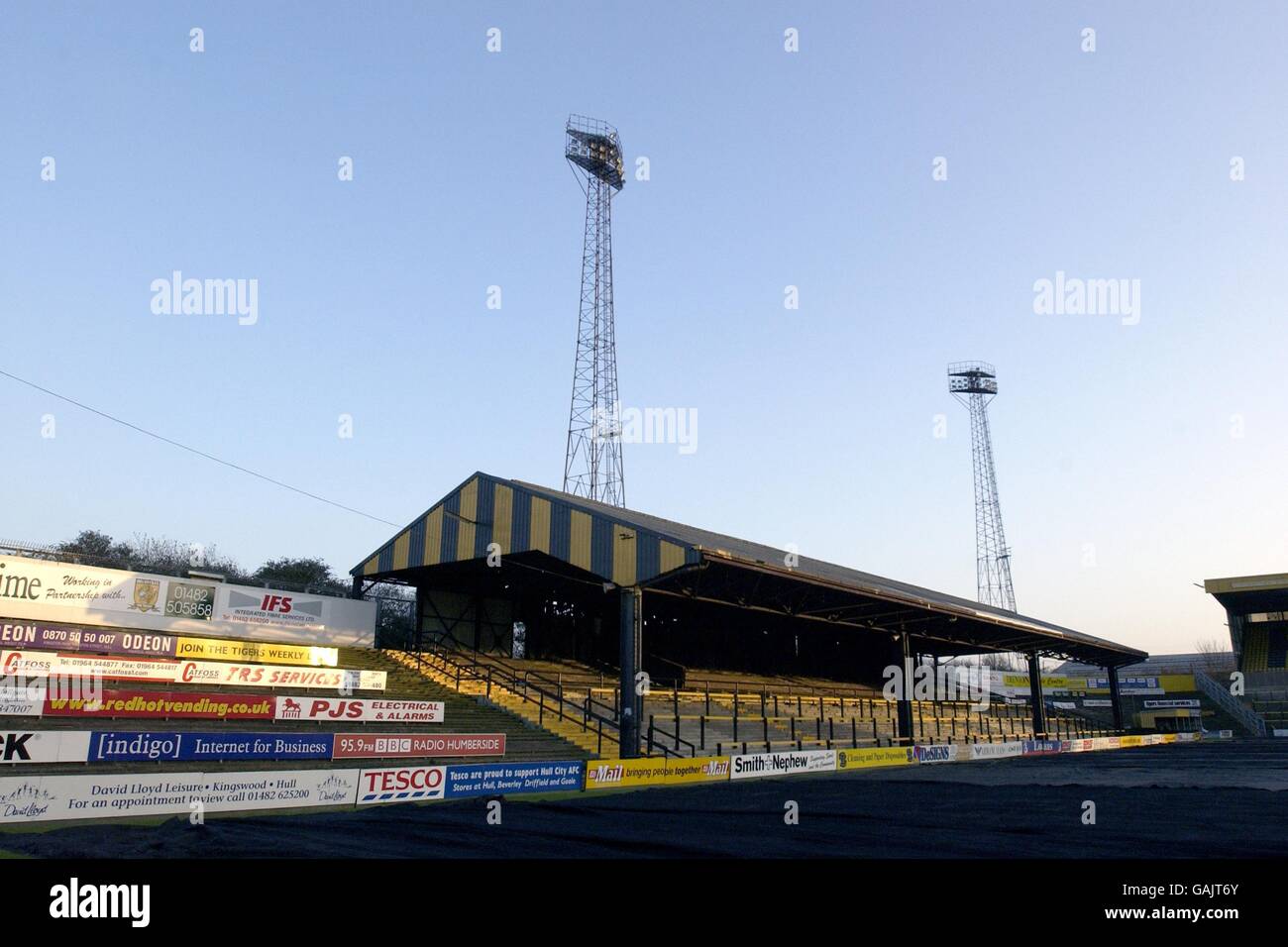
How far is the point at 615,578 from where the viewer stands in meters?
29.3

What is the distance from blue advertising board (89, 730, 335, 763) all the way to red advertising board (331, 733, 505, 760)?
0.65 meters

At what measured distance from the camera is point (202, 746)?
19.7 meters

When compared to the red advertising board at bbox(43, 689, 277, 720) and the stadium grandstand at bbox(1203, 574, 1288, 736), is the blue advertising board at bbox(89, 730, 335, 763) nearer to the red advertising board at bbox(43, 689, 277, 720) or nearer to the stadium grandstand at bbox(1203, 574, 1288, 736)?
the red advertising board at bbox(43, 689, 277, 720)

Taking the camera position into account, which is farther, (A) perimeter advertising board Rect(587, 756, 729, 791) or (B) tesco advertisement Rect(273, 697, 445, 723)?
(B) tesco advertisement Rect(273, 697, 445, 723)

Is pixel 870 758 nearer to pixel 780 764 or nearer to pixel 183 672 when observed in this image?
pixel 780 764

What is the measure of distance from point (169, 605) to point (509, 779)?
14345 mm

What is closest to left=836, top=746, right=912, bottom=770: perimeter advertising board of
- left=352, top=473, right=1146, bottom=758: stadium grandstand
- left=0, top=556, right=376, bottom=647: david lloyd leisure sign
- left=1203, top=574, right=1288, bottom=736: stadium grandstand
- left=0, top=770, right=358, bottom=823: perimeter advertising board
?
left=352, top=473, right=1146, bottom=758: stadium grandstand

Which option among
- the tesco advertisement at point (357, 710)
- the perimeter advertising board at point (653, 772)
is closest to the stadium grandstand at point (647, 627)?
the perimeter advertising board at point (653, 772)

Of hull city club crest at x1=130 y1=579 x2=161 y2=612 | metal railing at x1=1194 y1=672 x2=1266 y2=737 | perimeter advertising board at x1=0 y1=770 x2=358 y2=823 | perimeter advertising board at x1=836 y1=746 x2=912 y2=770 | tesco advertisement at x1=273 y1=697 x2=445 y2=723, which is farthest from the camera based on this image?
metal railing at x1=1194 y1=672 x2=1266 y2=737

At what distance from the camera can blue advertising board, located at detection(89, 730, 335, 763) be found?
1827 centimetres

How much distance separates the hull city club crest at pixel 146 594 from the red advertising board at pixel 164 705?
246 inches

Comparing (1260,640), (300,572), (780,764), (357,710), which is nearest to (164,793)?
(357,710)

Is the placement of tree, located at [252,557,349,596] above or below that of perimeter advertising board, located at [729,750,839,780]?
above

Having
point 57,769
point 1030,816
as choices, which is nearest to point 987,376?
point 1030,816
